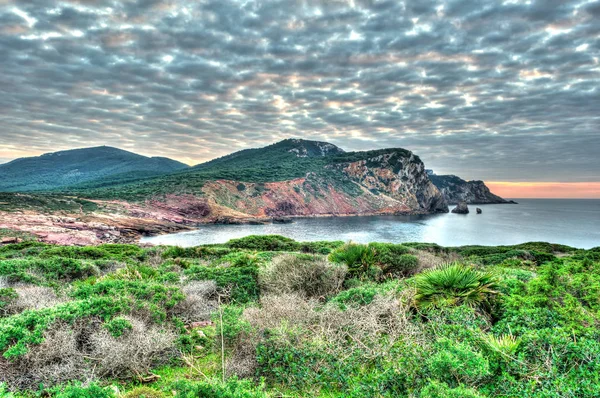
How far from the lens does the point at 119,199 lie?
67875 mm

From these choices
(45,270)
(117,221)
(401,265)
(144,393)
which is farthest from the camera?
(117,221)

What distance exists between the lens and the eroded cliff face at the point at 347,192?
86.0 metres

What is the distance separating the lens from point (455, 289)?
20.0 feet

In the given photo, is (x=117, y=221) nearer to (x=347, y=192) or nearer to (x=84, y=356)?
(x=84, y=356)

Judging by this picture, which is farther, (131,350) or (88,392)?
(131,350)

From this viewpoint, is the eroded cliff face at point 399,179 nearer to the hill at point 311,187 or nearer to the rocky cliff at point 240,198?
the hill at point 311,187

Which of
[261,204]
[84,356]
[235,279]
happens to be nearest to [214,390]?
[84,356]

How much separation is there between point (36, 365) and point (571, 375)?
657cm

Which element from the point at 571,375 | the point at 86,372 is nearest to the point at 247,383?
the point at 86,372

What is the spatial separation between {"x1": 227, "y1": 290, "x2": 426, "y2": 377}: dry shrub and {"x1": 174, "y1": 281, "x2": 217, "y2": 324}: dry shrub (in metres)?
1.77

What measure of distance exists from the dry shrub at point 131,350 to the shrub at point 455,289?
14.9 feet

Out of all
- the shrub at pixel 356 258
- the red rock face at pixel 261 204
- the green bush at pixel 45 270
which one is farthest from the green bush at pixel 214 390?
the red rock face at pixel 261 204

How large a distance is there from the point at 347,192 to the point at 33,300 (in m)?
108

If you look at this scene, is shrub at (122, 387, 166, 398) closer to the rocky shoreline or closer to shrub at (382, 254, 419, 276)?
shrub at (382, 254, 419, 276)
